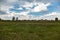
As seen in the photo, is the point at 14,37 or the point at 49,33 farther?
the point at 49,33

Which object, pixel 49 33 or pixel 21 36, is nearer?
pixel 21 36

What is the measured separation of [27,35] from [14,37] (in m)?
2.71

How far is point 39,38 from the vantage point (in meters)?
31.5

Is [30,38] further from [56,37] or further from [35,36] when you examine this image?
[56,37]

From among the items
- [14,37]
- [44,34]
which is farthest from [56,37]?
[14,37]

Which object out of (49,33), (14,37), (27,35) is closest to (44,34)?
(49,33)

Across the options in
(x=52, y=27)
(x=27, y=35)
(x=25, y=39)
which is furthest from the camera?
(x=52, y=27)

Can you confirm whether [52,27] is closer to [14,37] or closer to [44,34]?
[44,34]

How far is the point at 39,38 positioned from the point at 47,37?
1.68 m

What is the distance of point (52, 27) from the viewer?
4050 centimetres

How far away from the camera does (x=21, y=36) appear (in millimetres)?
32094

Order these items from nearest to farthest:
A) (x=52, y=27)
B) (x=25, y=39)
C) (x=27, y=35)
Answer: (x=25, y=39) → (x=27, y=35) → (x=52, y=27)

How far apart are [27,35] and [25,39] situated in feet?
7.40

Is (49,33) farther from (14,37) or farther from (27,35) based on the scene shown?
(14,37)
